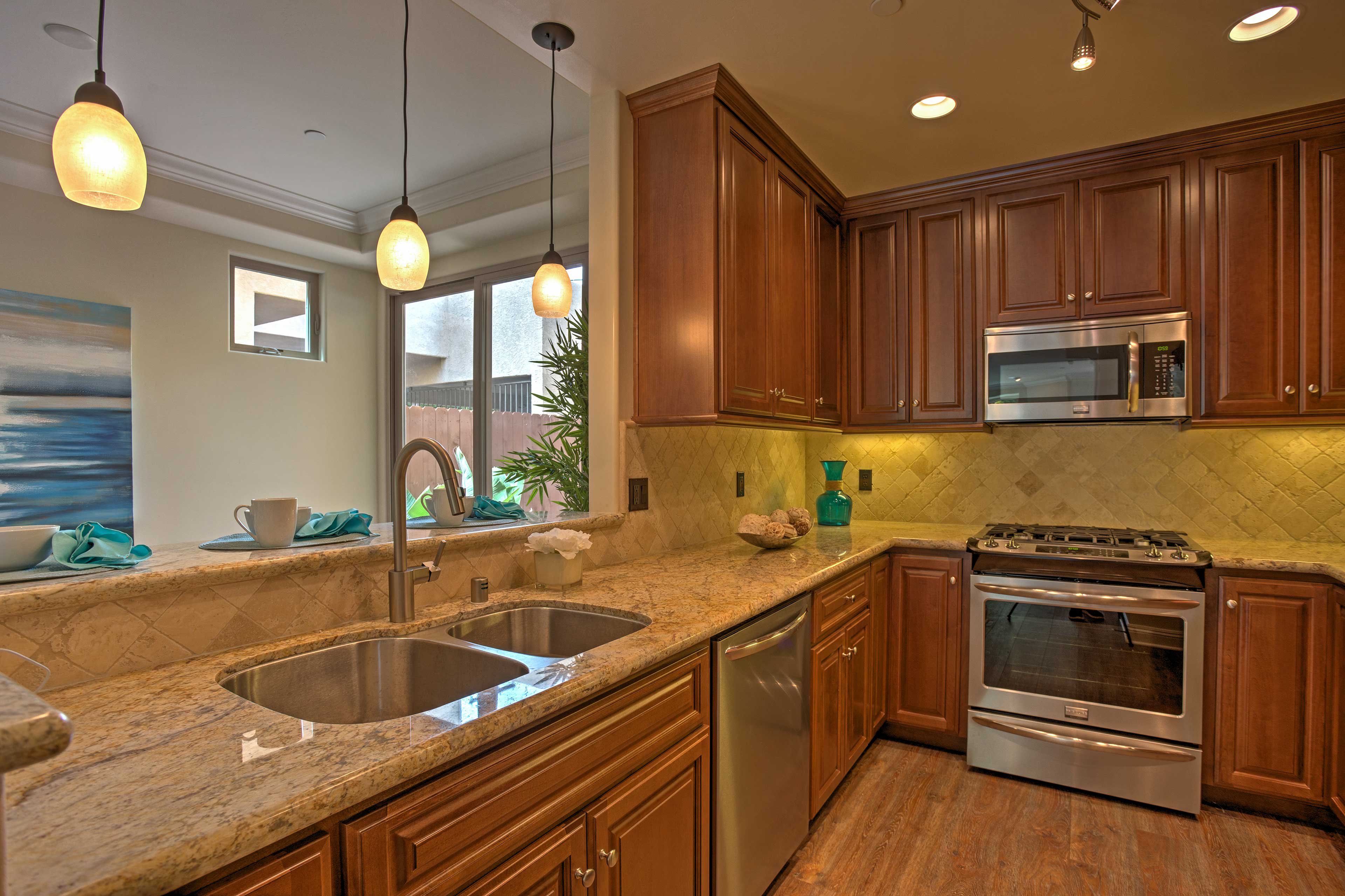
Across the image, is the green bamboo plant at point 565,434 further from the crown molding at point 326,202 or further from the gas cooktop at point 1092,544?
the gas cooktop at point 1092,544

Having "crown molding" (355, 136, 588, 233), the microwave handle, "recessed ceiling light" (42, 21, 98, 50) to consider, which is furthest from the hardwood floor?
"recessed ceiling light" (42, 21, 98, 50)

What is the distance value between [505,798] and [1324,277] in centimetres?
328

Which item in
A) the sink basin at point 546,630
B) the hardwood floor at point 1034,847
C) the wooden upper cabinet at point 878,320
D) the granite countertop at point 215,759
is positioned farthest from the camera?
the wooden upper cabinet at point 878,320

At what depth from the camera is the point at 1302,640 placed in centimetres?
Answer: 230

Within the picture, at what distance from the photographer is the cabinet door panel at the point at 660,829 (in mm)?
1282

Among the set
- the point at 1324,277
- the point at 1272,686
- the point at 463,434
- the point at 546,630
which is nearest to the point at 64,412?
the point at 463,434

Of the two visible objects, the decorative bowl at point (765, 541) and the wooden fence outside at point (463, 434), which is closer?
the decorative bowl at point (765, 541)

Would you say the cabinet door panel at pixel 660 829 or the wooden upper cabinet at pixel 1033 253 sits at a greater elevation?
the wooden upper cabinet at pixel 1033 253

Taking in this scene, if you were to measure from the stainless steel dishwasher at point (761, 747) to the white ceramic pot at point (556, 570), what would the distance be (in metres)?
0.51

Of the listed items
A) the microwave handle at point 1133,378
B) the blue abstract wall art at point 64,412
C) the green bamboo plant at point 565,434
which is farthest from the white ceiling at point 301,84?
the microwave handle at point 1133,378

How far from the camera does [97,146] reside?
55.1 inches

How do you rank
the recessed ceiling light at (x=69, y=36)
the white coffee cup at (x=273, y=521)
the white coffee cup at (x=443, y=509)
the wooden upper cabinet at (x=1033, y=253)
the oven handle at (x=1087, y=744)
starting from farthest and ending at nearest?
the wooden upper cabinet at (x=1033, y=253) < the recessed ceiling light at (x=69, y=36) < the oven handle at (x=1087, y=744) < the white coffee cup at (x=443, y=509) < the white coffee cup at (x=273, y=521)

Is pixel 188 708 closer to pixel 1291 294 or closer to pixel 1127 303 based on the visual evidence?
pixel 1127 303

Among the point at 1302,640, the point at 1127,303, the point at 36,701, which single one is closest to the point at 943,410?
the point at 1127,303
